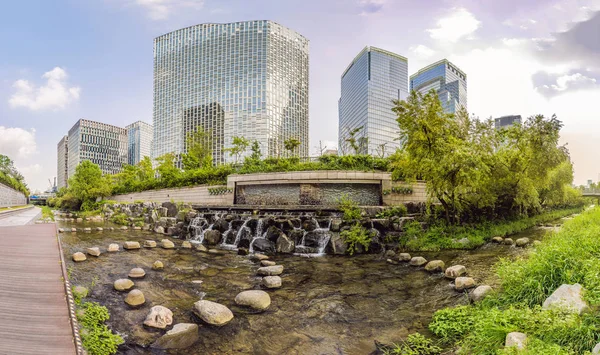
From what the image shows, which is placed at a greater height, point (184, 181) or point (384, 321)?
point (184, 181)

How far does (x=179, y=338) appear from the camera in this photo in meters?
5.13

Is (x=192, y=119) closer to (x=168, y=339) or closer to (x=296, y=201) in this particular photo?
(x=296, y=201)

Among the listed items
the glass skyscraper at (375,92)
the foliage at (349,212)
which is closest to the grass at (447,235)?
the foliage at (349,212)

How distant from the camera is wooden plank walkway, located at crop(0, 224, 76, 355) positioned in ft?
11.9

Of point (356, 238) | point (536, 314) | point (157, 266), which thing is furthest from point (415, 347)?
point (157, 266)

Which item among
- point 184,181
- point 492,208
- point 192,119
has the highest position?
point 192,119

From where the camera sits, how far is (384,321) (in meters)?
6.08

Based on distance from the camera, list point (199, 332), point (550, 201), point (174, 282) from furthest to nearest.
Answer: point (550, 201) < point (174, 282) < point (199, 332)

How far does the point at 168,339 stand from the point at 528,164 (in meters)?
20.0

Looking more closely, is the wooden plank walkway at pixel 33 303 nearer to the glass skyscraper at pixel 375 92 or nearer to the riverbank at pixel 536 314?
the riverbank at pixel 536 314

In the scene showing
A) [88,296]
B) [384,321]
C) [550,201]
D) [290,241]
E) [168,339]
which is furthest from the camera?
[550,201]

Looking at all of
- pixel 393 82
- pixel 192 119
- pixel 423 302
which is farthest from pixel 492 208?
pixel 393 82

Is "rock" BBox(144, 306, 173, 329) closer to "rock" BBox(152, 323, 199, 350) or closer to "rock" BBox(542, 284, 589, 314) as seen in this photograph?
"rock" BBox(152, 323, 199, 350)

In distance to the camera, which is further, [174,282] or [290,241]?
[290,241]
